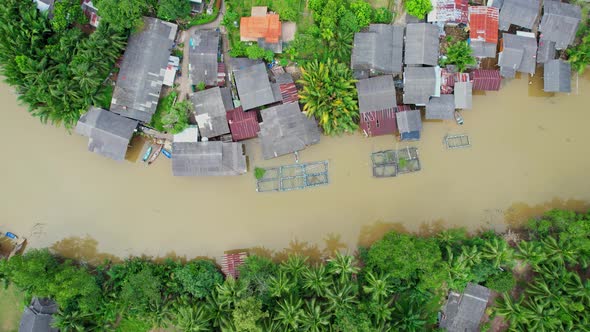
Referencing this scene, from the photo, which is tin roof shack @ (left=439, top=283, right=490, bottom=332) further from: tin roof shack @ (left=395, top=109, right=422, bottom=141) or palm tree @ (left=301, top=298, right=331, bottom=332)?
tin roof shack @ (left=395, top=109, right=422, bottom=141)

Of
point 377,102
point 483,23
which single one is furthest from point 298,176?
point 483,23

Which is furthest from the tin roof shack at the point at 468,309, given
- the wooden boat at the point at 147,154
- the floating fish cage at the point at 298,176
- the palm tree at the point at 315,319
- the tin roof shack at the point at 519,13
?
the wooden boat at the point at 147,154

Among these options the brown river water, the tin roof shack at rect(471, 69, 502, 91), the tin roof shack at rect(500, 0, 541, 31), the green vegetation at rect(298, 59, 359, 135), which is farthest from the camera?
the brown river water

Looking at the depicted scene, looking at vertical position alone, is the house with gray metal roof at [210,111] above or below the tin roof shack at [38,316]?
above

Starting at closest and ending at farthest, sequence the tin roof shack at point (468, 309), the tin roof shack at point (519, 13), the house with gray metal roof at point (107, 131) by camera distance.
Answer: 1. the tin roof shack at point (468, 309)
2. the house with gray metal roof at point (107, 131)
3. the tin roof shack at point (519, 13)

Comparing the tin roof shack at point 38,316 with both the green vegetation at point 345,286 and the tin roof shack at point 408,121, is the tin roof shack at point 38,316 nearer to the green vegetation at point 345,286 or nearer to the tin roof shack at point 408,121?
the green vegetation at point 345,286

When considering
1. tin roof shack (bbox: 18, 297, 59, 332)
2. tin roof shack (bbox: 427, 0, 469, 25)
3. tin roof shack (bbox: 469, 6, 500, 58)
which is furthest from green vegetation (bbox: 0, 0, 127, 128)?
tin roof shack (bbox: 469, 6, 500, 58)
